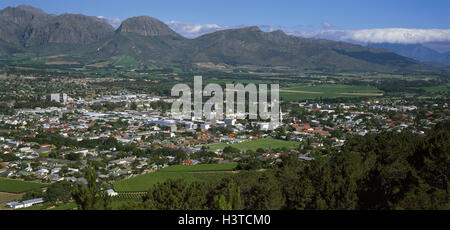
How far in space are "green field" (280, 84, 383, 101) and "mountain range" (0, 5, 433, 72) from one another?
4788 cm

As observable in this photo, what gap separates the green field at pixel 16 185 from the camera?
18031 millimetres

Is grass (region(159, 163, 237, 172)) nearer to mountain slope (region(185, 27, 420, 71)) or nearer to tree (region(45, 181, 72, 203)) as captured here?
tree (region(45, 181, 72, 203))

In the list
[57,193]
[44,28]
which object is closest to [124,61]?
[44,28]

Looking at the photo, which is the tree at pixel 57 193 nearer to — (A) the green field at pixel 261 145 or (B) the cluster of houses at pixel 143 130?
(B) the cluster of houses at pixel 143 130

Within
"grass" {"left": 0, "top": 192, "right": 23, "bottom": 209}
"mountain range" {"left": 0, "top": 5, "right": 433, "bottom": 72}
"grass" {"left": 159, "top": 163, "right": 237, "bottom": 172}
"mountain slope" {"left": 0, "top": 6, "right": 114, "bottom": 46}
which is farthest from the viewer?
"mountain slope" {"left": 0, "top": 6, "right": 114, "bottom": 46}

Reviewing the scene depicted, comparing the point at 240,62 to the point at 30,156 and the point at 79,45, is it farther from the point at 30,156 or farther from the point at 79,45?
the point at 30,156

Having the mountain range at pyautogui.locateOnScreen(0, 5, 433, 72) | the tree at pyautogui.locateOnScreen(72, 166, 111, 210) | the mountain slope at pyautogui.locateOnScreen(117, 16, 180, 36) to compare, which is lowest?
the tree at pyautogui.locateOnScreen(72, 166, 111, 210)

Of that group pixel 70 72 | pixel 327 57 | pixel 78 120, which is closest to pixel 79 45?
pixel 70 72

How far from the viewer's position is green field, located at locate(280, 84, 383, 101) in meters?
57.5

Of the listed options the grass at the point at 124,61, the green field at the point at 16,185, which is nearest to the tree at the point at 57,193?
the green field at the point at 16,185

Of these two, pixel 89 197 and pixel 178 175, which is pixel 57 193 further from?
pixel 89 197

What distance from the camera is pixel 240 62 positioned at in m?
122

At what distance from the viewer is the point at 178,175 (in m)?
20.0

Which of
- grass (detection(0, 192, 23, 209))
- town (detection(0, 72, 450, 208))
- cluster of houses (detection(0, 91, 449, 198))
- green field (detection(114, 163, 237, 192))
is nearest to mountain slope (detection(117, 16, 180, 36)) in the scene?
town (detection(0, 72, 450, 208))
